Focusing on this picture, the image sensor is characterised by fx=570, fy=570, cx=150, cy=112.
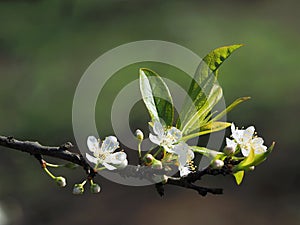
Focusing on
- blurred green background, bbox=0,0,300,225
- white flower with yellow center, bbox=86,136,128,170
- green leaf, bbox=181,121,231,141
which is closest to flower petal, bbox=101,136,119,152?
white flower with yellow center, bbox=86,136,128,170

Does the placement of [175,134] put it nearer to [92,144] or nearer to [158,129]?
[158,129]

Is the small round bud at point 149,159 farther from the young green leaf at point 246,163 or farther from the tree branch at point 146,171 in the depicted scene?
the young green leaf at point 246,163

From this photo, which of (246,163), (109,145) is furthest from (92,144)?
(246,163)

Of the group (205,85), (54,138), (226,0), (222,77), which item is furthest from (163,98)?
(226,0)

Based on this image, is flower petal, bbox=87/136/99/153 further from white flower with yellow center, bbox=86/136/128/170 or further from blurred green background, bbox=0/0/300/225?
blurred green background, bbox=0/0/300/225

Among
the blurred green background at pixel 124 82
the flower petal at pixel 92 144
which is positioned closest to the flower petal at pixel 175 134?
the flower petal at pixel 92 144

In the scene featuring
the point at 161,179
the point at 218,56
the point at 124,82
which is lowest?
the point at 124,82
